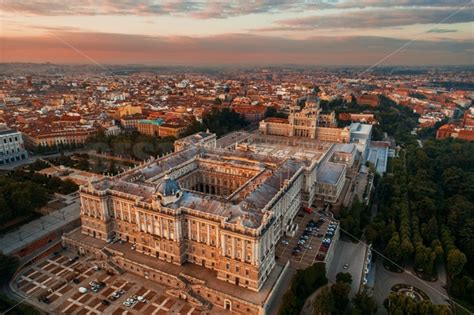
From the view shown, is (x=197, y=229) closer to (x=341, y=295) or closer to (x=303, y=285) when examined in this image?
(x=303, y=285)

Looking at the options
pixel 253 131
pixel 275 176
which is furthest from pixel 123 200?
pixel 253 131

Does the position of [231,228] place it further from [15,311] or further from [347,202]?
[347,202]

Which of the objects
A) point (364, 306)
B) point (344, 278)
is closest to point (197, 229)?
point (344, 278)

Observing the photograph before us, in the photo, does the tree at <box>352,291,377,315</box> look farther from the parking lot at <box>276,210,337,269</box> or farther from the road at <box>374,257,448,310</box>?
the parking lot at <box>276,210,337,269</box>

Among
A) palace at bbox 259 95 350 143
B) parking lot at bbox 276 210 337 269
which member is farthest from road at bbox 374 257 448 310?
palace at bbox 259 95 350 143

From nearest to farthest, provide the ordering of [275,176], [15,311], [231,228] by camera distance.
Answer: [15,311] → [231,228] → [275,176]
